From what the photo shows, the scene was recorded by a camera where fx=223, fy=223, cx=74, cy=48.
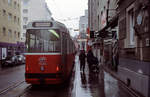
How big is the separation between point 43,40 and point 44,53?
1.97ft

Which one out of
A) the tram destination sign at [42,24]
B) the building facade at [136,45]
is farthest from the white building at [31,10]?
the tram destination sign at [42,24]

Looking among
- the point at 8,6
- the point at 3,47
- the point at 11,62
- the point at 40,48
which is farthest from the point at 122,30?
the point at 8,6

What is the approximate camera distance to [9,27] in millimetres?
39625

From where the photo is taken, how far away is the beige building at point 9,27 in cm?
3583

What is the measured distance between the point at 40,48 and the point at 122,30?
520 cm

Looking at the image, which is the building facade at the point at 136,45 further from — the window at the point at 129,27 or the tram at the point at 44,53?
the tram at the point at 44,53

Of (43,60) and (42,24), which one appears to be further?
(42,24)

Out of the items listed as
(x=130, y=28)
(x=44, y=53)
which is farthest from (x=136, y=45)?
(x=44, y=53)

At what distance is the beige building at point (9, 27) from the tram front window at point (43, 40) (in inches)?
1031

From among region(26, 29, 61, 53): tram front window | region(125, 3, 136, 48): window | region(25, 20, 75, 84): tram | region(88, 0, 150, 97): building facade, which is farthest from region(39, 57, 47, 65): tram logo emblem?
region(125, 3, 136, 48): window

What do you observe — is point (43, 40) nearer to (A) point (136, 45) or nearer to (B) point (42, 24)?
(B) point (42, 24)

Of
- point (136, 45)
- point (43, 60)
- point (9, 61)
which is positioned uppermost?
point (136, 45)

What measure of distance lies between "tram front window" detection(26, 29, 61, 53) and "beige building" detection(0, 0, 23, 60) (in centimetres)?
2620

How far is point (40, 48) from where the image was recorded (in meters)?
10.2
